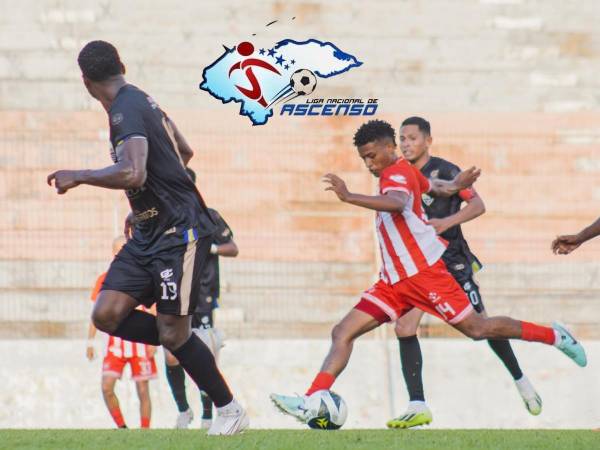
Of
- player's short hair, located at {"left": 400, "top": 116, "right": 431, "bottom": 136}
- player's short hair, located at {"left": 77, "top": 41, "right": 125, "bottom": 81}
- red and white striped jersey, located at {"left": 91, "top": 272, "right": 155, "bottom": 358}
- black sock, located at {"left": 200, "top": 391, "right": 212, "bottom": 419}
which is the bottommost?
black sock, located at {"left": 200, "top": 391, "right": 212, "bottom": 419}

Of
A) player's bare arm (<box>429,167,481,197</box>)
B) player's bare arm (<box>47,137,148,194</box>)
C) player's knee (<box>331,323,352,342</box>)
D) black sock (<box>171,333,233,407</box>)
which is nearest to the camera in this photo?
player's bare arm (<box>47,137,148,194</box>)

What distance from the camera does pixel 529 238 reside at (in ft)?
48.4

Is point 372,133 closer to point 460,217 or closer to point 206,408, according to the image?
point 460,217

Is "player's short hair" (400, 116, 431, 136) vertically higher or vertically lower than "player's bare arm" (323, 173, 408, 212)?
higher

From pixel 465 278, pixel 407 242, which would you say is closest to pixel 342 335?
pixel 407 242

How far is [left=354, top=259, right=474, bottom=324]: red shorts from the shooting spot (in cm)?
816

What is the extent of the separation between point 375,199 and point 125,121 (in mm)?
1780

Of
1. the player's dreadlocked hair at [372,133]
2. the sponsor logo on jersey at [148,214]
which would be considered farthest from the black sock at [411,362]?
the sponsor logo on jersey at [148,214]

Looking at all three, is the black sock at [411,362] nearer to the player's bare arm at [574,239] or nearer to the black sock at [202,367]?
the player's bare arm at [574,239]

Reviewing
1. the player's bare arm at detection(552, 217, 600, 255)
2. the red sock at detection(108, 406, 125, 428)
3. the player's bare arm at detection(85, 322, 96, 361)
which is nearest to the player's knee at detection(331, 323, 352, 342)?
the player's bare arm at detection(552, 217, 600, 255)

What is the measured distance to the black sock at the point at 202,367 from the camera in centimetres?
716

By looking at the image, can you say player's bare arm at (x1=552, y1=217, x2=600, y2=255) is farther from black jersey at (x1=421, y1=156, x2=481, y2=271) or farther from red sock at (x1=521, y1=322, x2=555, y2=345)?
black jersey at (x1=421, y1=156, x2=481, y2=271)

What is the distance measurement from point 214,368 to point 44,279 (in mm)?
8110

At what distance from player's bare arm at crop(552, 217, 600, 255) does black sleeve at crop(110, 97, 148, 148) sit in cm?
280
